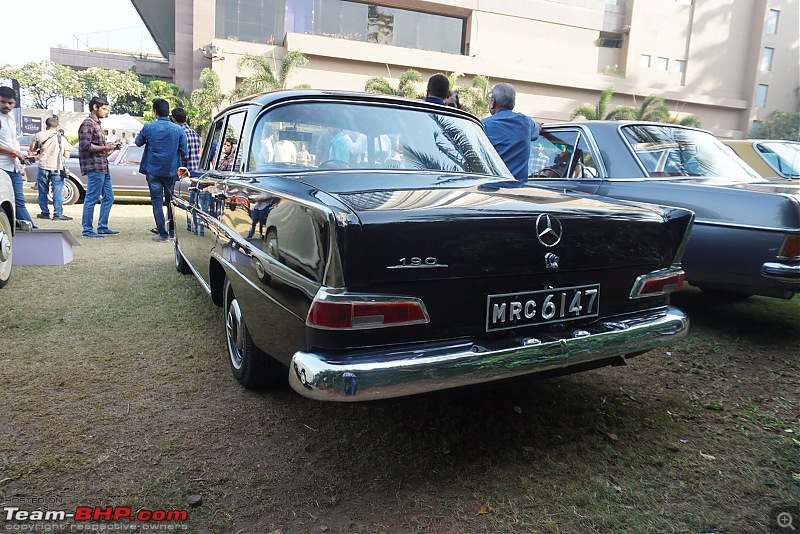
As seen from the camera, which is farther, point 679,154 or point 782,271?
point 679,154

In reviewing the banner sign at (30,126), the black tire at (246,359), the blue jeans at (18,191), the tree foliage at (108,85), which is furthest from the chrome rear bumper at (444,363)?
the tree foliage at (108,85)

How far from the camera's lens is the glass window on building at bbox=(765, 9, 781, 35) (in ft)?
141

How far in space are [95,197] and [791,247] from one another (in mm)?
8162

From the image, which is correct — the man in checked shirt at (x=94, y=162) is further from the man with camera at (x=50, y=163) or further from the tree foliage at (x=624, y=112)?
the tree foliage at (x=624, y=112)

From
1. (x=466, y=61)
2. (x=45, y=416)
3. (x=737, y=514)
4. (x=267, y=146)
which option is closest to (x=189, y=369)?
(x=45, y=416)

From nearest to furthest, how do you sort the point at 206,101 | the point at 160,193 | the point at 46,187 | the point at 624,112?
the point at 160,193 < the point at 46,187 < the point at 206,101 < the point at 624,112

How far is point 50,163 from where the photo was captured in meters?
9.23

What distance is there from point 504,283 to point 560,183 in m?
2.90

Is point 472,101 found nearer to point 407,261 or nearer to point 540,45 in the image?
point 540,45

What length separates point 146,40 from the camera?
204 feet

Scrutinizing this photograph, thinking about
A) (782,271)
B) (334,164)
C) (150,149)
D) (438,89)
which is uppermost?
(438,89)

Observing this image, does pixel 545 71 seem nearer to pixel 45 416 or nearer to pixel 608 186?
pixel 608 186

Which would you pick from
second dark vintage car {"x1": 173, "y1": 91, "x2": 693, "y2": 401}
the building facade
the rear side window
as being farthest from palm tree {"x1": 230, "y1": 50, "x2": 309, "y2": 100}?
second dark vintage car {"x1": 173, "y1": 91, "x2": 693, "y2": 401}

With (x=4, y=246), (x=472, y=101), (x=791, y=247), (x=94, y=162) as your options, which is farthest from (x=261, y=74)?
(x=791, y=247)
